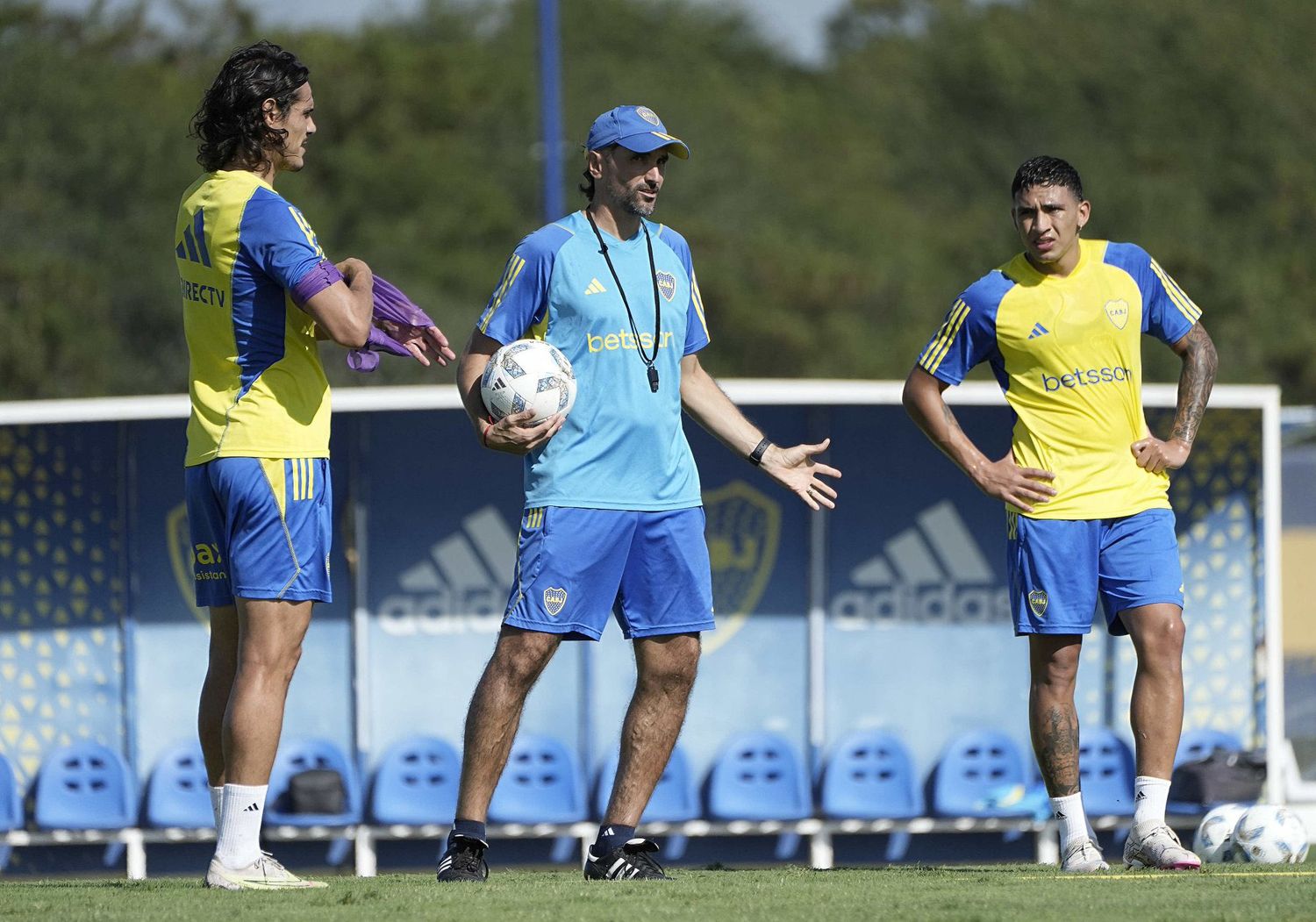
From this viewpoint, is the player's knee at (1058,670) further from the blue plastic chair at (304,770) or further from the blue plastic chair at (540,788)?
the blue plastic chair at (304,770)

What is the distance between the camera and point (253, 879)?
5.11m

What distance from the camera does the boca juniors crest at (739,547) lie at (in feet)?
37.7

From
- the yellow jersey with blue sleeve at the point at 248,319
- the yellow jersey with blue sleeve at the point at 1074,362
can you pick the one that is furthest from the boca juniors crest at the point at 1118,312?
the yellow jersey with blue sleeve at the point at 248,319

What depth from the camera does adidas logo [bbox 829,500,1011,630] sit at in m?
11.6

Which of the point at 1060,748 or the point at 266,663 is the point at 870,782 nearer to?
the point at 1060,748

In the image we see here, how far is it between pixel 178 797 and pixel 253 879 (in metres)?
5.97

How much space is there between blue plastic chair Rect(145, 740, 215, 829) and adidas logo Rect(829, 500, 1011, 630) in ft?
12.7

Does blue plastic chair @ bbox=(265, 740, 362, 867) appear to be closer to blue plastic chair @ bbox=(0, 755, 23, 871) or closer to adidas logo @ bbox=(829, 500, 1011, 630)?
blue plastic chair @ bbox=(0, 755, 23, 871)

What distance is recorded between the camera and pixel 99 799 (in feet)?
35.6

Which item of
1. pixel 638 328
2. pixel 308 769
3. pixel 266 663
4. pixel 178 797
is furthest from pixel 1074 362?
pixel 178 797

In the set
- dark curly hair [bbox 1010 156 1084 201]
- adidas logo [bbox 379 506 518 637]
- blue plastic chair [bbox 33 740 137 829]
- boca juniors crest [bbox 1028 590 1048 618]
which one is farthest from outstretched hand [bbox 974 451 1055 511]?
blue plastic chair [bbox 33 740 137 829]

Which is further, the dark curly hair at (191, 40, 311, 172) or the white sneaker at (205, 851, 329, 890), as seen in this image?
the dark curly hair at (191, 40, 311, 172)

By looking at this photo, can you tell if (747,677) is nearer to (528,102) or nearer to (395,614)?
(395,614)

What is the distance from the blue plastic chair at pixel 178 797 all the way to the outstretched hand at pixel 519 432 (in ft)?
19.8
